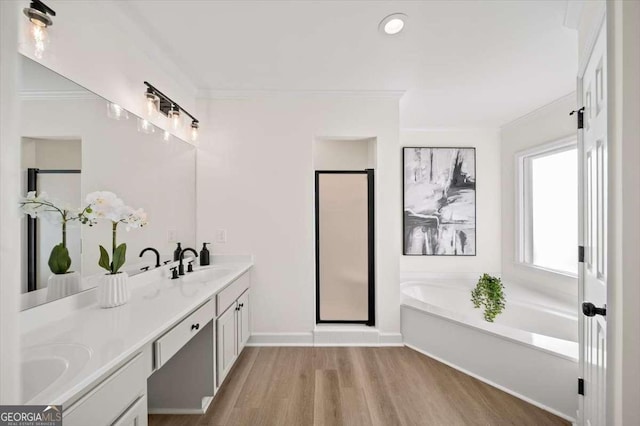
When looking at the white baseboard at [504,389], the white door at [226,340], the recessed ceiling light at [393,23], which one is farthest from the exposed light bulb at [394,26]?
the white baseboard at [504,389]

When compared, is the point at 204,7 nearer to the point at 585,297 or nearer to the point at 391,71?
the point at 391,71

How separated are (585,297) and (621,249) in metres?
0.78

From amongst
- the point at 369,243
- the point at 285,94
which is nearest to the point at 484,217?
the point at 369,243

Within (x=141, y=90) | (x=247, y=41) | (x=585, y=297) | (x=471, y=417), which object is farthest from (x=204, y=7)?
(x=471, y=417)

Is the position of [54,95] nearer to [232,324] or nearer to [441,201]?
[232,324]

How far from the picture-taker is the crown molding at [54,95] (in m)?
1.24

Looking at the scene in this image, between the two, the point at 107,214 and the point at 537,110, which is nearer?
the point at 107,214

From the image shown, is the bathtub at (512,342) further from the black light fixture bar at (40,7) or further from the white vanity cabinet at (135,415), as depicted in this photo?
the black light fixture bar at (40,7)

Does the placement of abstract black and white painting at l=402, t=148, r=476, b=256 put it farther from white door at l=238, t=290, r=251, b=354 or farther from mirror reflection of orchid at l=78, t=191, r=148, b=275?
mirror reflection of orchid at l=78, t=191, r=148, b=275

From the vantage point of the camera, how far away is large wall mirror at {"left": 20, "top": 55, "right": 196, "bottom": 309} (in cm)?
125

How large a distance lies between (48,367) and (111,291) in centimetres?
58

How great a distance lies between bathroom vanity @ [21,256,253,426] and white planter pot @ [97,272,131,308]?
38 mm

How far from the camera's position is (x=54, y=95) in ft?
4.40

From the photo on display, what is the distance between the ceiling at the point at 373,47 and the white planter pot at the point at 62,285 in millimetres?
1643
